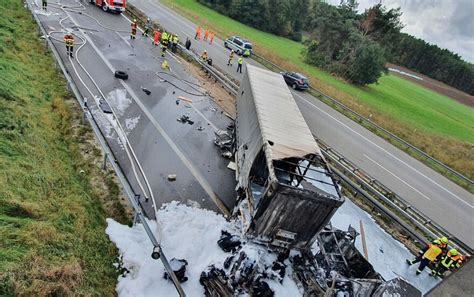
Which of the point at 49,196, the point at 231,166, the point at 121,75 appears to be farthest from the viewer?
the point at 121,75

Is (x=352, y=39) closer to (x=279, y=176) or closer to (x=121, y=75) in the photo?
(x=121, y=75)

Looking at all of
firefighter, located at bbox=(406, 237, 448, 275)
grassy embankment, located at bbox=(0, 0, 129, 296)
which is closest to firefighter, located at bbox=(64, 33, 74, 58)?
grassy embankment, located at bbox=(0, 0, 129, 296)

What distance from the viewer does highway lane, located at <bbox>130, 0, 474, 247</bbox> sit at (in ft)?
45.1

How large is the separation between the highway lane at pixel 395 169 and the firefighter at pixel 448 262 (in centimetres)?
336

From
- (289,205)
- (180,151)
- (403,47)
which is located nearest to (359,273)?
(289,205)

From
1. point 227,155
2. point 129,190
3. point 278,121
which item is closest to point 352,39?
point 227,155

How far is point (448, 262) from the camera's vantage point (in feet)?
30.8

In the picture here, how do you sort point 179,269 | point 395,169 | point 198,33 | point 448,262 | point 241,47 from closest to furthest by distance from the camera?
1. point 179,269
2. point 448,262
3. point 395,169
4. point 241,47
5. point 198,33

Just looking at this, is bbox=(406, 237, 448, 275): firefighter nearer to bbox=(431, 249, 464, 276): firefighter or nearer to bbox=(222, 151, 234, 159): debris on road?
bbox=(431, 249, 464, 276): firefighter

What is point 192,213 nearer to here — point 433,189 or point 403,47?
point 433,189

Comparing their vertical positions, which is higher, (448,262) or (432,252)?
(432,252)

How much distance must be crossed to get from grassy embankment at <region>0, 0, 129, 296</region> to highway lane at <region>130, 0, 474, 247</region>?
12.6m

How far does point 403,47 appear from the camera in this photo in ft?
302

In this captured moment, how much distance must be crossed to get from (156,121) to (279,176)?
6420 millimetres
